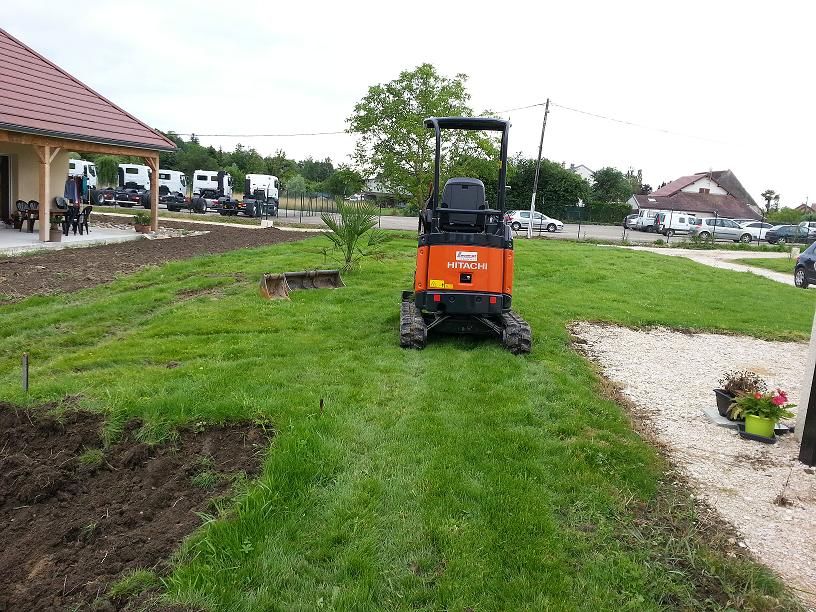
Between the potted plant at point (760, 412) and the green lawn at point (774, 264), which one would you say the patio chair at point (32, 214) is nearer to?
the potted plant at point (760, 412)

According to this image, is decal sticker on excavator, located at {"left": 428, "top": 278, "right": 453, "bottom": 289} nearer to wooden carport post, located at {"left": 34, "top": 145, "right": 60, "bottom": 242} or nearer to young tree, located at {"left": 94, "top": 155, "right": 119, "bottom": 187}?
wooden carport post, located at {"left": 34, "top": 145, "right": 60, "bottom": 242}

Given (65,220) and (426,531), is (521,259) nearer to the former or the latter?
(65,220)

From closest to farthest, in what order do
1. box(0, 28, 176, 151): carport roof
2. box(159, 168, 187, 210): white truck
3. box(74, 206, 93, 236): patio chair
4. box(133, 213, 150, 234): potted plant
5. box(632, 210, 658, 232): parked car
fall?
box(0, 28, 176, 151): carport roof
box(74, 206, 93, 236): patio chair
box(133, 213, 150, 234): potted plant
box(159, 168, 187, 210): white truck
box(632, 210, 658, 232): parked car

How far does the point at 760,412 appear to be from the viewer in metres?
5.70

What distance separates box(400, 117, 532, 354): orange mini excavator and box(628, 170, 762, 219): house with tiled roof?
58.0 metres

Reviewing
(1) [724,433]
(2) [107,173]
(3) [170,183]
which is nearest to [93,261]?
(1) [724,433]

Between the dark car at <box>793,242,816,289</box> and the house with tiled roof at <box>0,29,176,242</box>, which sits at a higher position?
the house with tiled roof at <box>0,29,176,242</box>

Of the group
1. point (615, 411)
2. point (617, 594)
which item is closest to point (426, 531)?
point (617, 594)

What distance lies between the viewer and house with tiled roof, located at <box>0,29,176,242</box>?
16.1 m

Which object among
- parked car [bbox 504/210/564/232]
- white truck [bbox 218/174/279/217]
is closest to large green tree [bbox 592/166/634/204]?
parked car [bbox 504/210/564/232]

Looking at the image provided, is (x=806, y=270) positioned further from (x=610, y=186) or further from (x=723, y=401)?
(x=610, y=186)

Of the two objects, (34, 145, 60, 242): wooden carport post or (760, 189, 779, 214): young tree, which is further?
(760, 189, 779, 214): young tree

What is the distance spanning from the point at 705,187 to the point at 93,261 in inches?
2629

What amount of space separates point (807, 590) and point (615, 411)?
2.65 metres
